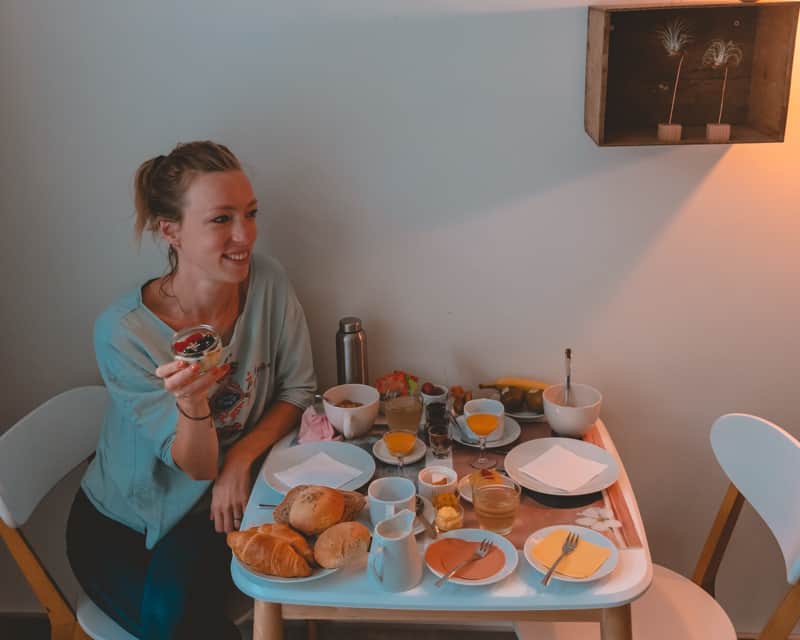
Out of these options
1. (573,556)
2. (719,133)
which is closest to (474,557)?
(573,556)

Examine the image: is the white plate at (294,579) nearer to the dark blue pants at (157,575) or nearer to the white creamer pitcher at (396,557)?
the white creamer pitcher at (396,557)

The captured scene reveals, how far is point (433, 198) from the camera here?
1792mm

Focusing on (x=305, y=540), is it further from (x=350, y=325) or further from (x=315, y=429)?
(x=350, y=325)

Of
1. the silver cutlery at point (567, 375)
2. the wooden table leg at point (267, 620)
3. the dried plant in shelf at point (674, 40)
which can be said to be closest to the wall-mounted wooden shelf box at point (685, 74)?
the dried plant in shelf at point (674, 40)

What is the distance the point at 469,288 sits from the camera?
1.85 m

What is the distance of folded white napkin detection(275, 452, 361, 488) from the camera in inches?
60.5

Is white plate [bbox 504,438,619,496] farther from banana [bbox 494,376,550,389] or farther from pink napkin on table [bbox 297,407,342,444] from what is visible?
pink napkin on table [bbox 297,407,342,444]

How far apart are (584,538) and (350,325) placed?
683 mm

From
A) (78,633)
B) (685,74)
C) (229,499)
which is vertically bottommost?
(78,633)

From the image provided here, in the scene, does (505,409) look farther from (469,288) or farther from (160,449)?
(160,449)

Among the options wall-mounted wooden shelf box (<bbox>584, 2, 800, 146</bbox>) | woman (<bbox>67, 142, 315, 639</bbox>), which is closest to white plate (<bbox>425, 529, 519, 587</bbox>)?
woman (<bbox>67, 142, 315, 639</bbox>)

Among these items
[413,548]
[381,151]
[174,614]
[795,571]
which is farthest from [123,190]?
[795,571]

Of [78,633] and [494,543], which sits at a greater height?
[494,543]

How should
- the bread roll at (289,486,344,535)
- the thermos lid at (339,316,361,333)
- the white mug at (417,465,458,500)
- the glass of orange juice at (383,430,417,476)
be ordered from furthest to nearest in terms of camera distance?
the thermos lid at (339,316,361,333) → the glass of orange juice at (383,430,417,476) → the white mug at (417,465,458,500) → the bread roll at (289,486,344,535)
